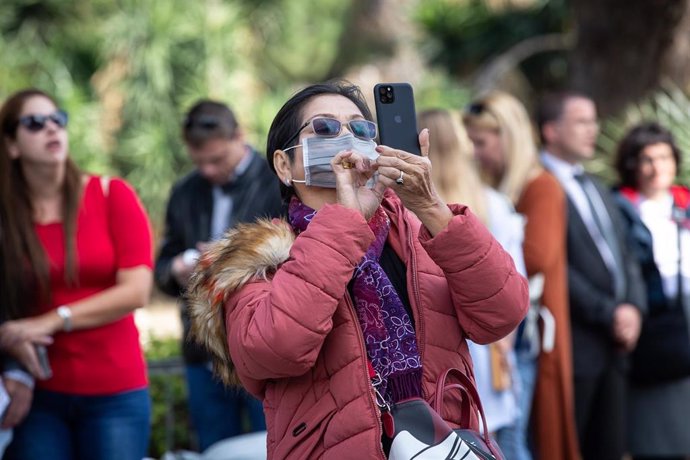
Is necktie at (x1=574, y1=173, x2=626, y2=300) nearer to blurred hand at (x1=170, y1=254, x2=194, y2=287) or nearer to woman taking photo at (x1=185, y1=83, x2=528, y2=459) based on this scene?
blurred hand at (x1=170, y1=254, x2=194, y2=287)

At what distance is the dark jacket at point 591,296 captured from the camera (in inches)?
227

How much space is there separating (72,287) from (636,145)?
3356 mm

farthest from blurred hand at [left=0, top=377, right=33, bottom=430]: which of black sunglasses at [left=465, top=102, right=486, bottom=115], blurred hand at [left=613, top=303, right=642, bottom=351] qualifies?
blurred hand at [left=613, top=303, right=642, bottom=351]

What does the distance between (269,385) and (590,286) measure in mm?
3363

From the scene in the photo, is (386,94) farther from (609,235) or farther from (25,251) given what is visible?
(609,235)

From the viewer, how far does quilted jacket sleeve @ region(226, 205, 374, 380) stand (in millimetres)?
2553

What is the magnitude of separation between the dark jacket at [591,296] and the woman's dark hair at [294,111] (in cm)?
307

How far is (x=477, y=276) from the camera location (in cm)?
267

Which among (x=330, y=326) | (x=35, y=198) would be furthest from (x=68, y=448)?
(x=330, y=326)

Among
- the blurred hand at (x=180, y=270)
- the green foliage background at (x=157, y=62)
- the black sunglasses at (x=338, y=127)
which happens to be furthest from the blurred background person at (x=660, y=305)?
the green foliage background at (x=157, y=62)

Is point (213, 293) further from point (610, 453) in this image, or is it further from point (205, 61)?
point (205, 61)

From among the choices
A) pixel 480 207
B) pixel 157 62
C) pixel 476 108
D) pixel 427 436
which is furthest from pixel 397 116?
pixel 157 62

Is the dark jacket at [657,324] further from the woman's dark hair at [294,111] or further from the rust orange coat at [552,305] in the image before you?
the woman's dark hair at [294,111]

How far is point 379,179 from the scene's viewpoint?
267 centimetres
